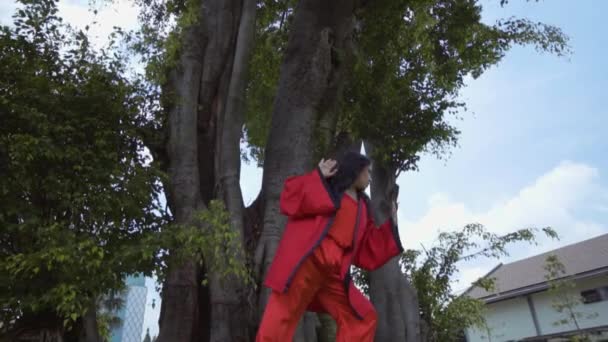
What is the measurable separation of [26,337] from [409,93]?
574 centimetres

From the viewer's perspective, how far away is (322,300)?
2.69 meters

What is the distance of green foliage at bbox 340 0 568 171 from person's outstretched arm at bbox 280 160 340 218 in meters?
4.09

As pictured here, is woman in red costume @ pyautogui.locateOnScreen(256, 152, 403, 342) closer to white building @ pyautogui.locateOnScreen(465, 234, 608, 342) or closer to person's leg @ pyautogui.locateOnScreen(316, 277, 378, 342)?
person's leg @ pyautogui.locateOnScreen(316, 277, 378, 342)

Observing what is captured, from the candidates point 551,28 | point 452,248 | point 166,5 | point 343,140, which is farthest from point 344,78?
point 551,28

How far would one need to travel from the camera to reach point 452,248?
8.30 meters

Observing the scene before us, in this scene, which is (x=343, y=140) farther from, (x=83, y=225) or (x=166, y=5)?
(x=83, y=225)

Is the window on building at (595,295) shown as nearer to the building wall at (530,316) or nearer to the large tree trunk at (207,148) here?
the building wall at (530,316)

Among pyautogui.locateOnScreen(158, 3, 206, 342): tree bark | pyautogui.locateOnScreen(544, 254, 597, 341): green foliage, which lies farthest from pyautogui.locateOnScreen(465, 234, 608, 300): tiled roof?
pyautogui.locateOnScreen(158, 3, 206, 342): tree bark

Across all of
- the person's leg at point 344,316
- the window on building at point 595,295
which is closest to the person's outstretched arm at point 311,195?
the person's leg at point 344,316

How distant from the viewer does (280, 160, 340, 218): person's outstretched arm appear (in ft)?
8.39

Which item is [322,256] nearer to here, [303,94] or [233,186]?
[233,186]

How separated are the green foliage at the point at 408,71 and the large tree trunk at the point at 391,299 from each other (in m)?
0.72

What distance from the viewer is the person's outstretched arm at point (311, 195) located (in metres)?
2.56

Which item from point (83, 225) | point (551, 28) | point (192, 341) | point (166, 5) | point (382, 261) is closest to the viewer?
point (382, 261)
